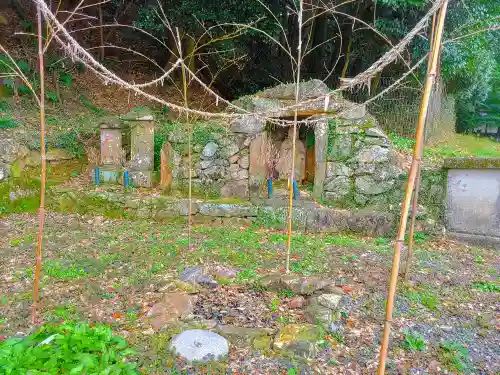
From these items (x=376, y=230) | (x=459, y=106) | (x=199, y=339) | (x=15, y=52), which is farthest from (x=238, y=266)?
(x=459, y=106)

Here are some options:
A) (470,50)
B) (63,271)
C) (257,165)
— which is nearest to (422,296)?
(257,165)

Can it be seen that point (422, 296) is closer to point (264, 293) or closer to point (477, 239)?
point (264, 293)

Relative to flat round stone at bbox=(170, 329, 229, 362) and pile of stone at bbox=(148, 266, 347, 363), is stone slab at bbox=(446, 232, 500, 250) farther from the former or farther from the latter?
flat round stone at bbox=(170, 329, 229, 362)

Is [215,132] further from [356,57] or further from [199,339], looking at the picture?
[356,57]

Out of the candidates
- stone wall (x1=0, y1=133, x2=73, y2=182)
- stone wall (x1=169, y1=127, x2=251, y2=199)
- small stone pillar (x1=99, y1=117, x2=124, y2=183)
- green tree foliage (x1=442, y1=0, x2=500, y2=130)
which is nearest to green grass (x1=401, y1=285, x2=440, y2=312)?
stone wall (x1=169, y1=127, x2=251, y2=199)

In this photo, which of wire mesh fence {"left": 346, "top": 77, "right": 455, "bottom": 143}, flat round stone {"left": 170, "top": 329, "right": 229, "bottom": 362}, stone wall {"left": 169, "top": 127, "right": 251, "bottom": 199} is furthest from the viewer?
wire mesh fence {"left": 346, "top": 77, "right": 455, "bottom": 143}

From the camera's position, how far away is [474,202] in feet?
21.3

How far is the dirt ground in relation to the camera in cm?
340

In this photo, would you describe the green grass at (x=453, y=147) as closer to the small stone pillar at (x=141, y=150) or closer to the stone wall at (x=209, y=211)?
the stone wall at (x=209, y=211)

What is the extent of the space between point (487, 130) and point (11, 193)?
21761 mm

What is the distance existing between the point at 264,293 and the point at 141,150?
442 cm

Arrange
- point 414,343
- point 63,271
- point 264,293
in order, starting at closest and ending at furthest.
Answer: point 414,343 < point 264,293 < point 63,271

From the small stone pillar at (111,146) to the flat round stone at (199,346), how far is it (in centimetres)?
495

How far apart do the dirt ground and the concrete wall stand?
0.49 m
